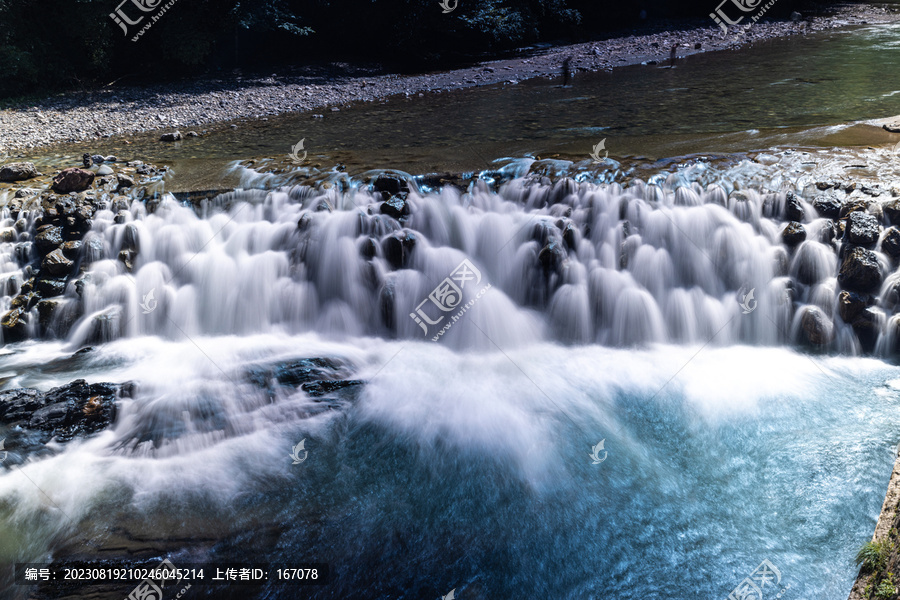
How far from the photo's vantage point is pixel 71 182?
8477 millimetres

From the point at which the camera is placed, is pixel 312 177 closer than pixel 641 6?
Yes

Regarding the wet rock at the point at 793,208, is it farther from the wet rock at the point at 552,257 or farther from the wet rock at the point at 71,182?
the wet rock at the point at 71,182

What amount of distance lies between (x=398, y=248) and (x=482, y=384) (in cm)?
225

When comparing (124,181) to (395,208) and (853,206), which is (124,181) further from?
(853,206)

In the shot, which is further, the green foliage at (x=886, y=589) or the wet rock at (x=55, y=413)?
the wet rock at (x=55, y=413)

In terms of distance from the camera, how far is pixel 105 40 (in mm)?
17094

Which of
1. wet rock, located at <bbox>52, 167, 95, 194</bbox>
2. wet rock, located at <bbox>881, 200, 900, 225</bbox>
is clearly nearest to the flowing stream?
wet rock, located at <bbox>881, 200, 900, 225</bbox>

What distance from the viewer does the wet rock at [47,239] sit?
778 centimetres

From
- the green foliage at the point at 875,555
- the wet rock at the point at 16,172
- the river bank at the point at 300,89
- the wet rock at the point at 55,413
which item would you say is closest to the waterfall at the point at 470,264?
the wet rock at the point at 16,172

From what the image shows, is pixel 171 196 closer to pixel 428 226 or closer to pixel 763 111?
pixel 428 226

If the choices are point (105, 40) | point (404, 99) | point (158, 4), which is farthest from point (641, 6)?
point (105, 40)

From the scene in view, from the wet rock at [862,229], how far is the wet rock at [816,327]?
2.87 ft

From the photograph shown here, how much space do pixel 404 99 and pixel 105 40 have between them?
371 inches

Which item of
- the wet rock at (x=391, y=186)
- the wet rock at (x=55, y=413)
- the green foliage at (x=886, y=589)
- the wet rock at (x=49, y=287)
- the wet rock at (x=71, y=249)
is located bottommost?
the green foliage at (x=886, y=589)
